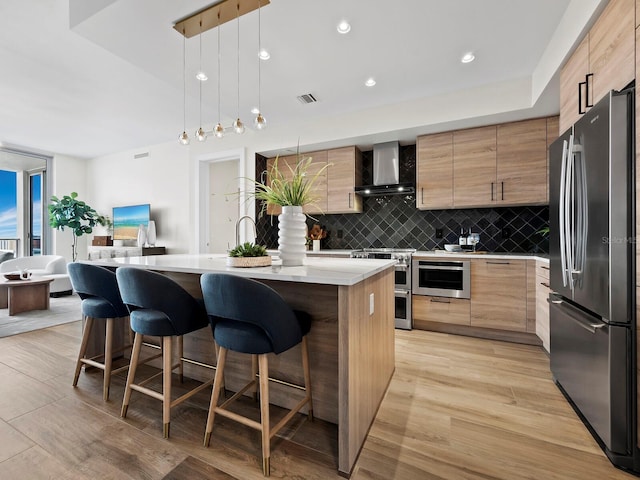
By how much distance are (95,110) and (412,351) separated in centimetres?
546

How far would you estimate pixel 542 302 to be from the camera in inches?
106

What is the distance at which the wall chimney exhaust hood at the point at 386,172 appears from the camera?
12.6 feet

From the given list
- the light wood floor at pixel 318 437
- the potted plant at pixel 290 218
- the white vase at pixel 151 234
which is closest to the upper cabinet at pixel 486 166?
the light wood floor at pixel 318 437

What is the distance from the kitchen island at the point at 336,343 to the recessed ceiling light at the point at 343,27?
188 cm

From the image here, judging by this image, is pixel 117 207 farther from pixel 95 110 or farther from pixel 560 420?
pixel 560 420

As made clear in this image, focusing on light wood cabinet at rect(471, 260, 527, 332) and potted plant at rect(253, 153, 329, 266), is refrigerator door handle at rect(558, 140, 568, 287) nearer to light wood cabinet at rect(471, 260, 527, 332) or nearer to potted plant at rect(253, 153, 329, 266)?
light wood cabinet at rect(471, 260, 527, 332)

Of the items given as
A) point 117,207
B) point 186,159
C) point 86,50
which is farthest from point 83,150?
point 86,50

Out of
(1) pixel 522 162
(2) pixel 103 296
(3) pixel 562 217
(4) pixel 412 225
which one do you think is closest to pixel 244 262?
(2) pixel 103 296

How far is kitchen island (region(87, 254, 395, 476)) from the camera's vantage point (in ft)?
4.29

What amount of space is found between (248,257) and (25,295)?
459 centimetres

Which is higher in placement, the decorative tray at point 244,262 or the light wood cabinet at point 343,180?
the light wood cabinet at point 343,180

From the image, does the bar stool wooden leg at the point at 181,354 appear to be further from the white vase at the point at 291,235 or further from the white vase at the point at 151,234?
the white vase at the point at 151,234

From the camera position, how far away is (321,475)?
1310 mm

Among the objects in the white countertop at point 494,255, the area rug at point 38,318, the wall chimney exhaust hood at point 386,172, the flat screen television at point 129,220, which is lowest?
the area rug at point 38,318
